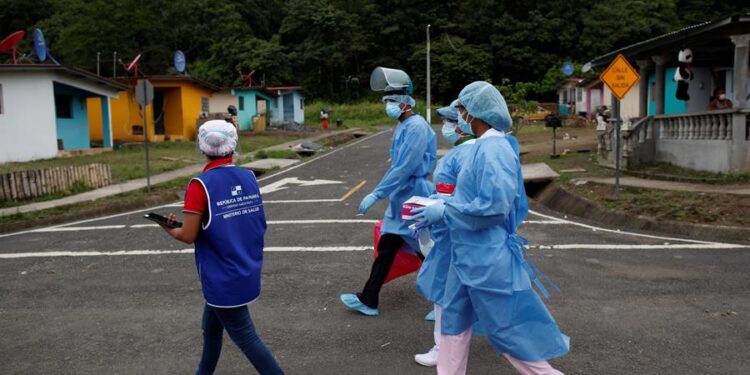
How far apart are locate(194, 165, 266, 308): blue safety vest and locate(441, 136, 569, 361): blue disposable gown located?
3.84ft

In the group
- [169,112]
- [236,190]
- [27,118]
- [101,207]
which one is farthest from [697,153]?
[169,112]

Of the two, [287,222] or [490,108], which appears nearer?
[490,108]

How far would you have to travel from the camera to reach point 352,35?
75125 millimetres

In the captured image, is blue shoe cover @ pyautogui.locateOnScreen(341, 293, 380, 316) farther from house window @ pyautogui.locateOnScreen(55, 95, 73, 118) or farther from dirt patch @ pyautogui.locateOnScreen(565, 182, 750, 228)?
house window @ pyautogui.locateOnScreen(55, 95, 73, 118)

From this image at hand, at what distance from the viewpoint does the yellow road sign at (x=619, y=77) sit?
12953 mm

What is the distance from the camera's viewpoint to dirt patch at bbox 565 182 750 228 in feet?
32.6

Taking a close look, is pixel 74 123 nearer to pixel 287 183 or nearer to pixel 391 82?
pixel 287 183

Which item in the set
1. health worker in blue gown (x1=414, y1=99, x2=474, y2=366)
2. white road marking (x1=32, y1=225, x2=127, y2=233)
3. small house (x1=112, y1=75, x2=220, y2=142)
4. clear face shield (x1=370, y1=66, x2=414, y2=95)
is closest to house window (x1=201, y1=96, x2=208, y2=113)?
small house (x1=112, y1=75, x2=220, y2=142)

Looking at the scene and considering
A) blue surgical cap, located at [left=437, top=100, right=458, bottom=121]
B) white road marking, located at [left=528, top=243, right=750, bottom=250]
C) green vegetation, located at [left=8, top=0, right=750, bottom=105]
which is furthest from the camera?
green vegetation, located at [left=8, top=0, right=750, bottom=105]

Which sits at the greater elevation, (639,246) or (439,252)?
(439,252)

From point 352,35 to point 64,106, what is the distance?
51.7m

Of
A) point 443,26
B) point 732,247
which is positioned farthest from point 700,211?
point 443,26

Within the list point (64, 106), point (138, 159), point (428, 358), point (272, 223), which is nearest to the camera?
point (428, 358)

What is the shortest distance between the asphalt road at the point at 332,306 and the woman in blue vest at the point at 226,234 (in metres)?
0.92
